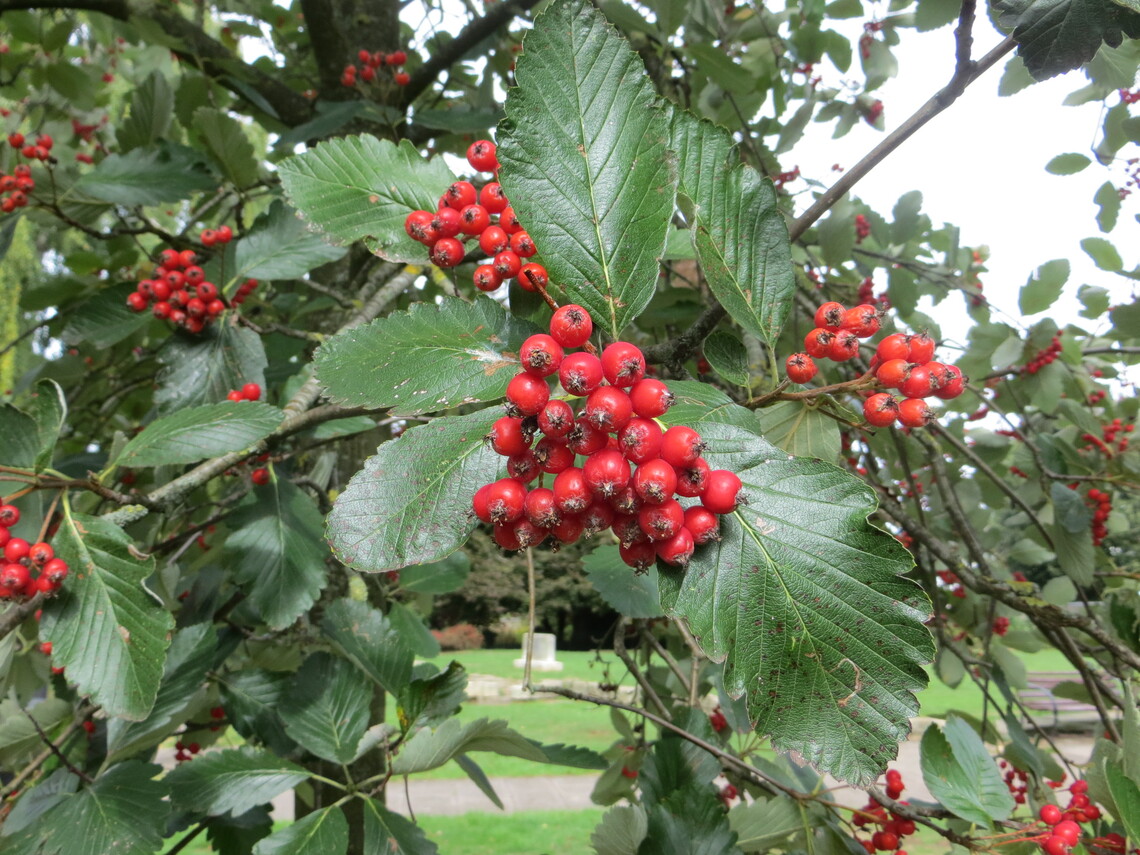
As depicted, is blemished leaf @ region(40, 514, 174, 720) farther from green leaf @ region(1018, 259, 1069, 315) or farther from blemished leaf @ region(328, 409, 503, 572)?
green leaf @ region(1018, 259, 1069, 315)

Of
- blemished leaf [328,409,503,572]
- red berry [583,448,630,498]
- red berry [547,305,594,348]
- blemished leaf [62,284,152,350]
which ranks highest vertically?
red berry [547,305,594,348]

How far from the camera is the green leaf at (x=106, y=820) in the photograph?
1.56m

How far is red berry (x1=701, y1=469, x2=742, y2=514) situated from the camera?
79cm

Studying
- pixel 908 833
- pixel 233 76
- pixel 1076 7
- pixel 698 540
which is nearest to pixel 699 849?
pixel 908 833

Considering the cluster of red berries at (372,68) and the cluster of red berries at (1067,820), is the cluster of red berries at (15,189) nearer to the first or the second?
the cluster of red berries at (372,68)

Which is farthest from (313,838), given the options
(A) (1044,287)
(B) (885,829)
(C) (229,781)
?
(A) (1044,287)

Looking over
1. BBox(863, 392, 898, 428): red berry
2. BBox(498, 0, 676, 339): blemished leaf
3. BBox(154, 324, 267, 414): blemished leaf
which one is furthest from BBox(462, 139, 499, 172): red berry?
BBox(154, 324, 267, 414): blemished leaf

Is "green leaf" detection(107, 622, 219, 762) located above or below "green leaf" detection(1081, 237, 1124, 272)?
below

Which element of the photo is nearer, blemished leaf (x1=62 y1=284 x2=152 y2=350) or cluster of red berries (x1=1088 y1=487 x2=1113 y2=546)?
blemished leaf (x1=62 y1=284 x2=152 y2=350)

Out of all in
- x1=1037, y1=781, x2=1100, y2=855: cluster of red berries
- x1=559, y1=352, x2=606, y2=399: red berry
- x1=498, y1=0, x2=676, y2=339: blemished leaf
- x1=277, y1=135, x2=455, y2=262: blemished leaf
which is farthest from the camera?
x1=1037, y1=781, x2=1100, y2=855: cluster of red berries

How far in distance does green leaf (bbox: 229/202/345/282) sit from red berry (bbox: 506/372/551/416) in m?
1.52

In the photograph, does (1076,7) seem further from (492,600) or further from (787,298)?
(492,600)

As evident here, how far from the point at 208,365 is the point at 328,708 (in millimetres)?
1032

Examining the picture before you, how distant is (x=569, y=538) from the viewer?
0.84 metres
